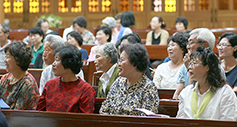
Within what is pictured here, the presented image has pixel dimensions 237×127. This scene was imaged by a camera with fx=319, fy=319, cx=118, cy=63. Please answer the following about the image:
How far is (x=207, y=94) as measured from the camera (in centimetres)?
267

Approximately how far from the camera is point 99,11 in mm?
11875

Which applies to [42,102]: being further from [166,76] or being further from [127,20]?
[127,20]

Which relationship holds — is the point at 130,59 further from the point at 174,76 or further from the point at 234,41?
the point at 234,41

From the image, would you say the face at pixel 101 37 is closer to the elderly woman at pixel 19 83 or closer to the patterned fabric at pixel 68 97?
the elderly woman at pixel 19 83

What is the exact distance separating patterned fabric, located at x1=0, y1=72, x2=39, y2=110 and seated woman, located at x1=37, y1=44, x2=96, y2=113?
0.10 meters

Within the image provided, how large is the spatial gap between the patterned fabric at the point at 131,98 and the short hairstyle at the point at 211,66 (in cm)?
46

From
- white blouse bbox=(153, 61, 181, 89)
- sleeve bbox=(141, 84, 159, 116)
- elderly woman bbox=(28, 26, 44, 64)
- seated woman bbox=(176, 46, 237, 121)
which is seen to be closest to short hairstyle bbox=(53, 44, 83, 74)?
sleeve bbox=(141, 84, 159, 116)

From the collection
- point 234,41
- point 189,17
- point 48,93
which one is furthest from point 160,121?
point 189,17

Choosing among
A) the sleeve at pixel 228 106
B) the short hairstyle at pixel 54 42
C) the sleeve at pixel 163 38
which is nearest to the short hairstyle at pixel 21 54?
the short hairstyle at pixel 54 42

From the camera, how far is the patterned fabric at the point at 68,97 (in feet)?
9.41

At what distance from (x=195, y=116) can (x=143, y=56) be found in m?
0.69

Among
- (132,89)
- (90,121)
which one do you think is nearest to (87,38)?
(132,89)

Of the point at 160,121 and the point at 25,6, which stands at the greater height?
the point at 25,6

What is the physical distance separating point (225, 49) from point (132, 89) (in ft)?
5.36
